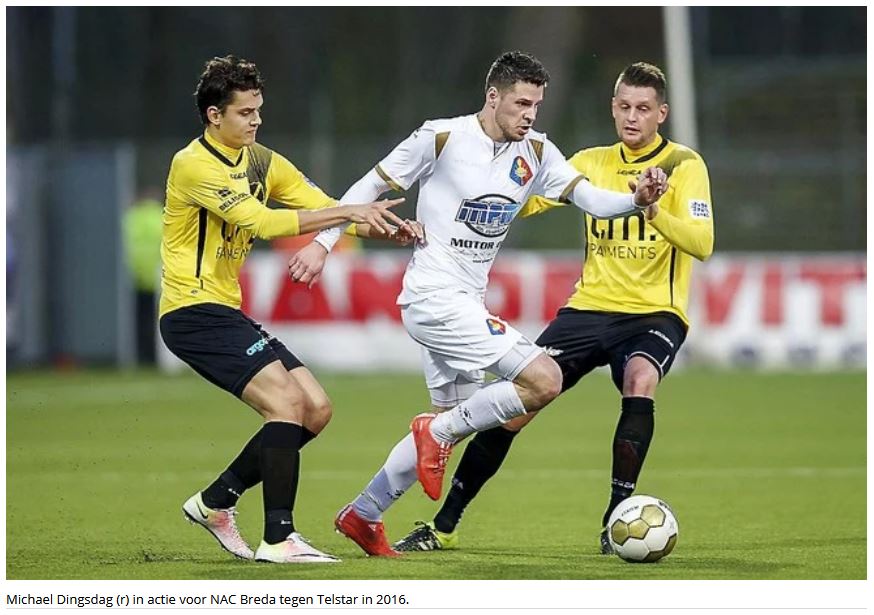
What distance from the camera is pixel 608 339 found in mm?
8234

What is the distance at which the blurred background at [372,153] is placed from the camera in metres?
20.3

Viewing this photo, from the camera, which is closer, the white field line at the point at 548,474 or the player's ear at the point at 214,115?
the player's ear at the point at 214,115

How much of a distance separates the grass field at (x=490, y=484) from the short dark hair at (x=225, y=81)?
1920 millimetres

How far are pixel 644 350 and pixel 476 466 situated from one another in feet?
3.03

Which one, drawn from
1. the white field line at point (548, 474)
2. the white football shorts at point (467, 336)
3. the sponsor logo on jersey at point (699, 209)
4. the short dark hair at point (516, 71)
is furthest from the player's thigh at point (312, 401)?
the white field line at point (548, 474)

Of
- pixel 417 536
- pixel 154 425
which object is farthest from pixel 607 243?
pixel 154 425

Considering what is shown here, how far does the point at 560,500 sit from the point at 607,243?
6.62 feet

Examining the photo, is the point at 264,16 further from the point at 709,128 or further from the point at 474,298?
the point at 474,298

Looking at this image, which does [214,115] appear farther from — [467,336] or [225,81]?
[467,336]

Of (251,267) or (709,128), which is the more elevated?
(709,128)

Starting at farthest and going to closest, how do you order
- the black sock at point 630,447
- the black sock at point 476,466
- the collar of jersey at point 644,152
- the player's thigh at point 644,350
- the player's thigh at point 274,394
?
the collar of jersey at point 644,152
the black sock at point 476,466
the player's thigh at point 644,350
the black sock at point 630,447
the player's thigh at point 274,394

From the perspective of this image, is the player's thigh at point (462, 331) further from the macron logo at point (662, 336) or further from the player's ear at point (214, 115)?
the player's ear at point (214, 115)

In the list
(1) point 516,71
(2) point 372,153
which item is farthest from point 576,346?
(2) point 372,153

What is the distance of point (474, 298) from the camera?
7.62m
